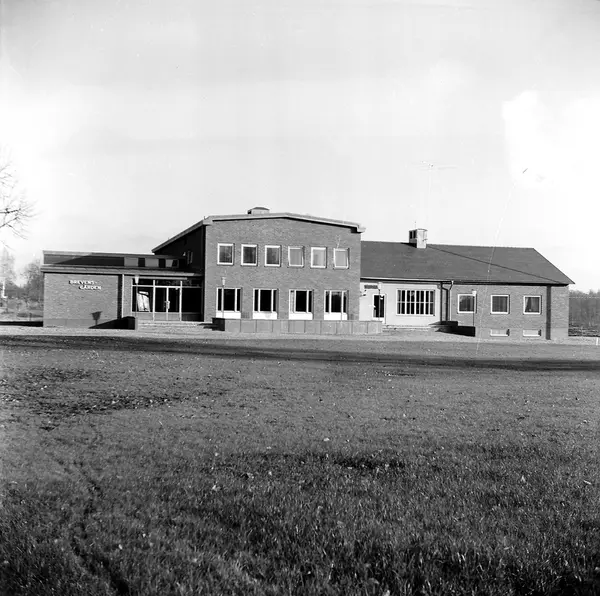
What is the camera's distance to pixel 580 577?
418 centimetres

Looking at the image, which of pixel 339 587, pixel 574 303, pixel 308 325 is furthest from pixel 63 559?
pixel 574 303

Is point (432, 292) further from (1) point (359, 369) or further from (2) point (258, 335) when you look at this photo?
(1) point (359, 369)

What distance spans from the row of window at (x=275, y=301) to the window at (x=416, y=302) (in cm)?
504

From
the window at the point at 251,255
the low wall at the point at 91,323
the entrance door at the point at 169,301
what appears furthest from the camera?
the window at the point at 251,255

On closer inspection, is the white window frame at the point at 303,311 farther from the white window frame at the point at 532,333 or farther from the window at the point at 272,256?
the white window frame at the point at 532,333

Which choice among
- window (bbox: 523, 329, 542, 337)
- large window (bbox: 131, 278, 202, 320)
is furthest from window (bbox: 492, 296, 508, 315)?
large window (bbox: 131, 278, 202, 320)

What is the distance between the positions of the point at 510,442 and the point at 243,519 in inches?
167

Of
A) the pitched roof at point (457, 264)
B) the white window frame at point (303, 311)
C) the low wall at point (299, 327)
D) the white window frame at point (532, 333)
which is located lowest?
the white window frame at point (532, 333)

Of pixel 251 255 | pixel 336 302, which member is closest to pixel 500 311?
pixel 336 302

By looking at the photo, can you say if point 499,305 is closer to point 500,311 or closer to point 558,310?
point 500,311

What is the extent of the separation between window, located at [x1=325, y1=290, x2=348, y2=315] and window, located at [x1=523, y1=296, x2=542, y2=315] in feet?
44.4

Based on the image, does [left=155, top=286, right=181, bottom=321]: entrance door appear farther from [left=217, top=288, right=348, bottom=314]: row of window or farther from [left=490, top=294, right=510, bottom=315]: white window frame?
[left=490, top=294, right=510, bottom=315]: white window frame

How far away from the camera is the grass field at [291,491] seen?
4137 millimetres

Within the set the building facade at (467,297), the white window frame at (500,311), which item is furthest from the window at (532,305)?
the white window frame at (500,311)
